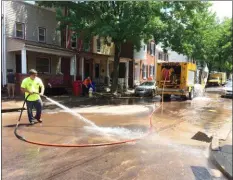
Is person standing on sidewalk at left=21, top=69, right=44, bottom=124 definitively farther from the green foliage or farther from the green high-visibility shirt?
the green foliage

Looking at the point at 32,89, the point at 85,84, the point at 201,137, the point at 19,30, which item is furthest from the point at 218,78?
the point at 19,30

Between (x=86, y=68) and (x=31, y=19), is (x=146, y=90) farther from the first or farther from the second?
(x=31, y=19)

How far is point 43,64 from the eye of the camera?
21.8m

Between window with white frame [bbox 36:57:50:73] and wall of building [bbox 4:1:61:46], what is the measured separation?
1481 millimetres

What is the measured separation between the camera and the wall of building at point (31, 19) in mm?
19188

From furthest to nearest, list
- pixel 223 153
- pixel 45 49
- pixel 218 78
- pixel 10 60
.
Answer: pixel 10 60 < pixel 45 49 < pixel 218 78 < pixel 223 153

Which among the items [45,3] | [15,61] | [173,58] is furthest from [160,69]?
[173,58]

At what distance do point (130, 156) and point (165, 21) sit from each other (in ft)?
51.9

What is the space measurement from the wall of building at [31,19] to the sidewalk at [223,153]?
1637cm

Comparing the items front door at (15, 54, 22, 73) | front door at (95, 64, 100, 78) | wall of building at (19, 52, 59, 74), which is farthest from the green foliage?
front door at (95, 64, 100, 78)

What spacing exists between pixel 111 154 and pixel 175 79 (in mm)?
15138

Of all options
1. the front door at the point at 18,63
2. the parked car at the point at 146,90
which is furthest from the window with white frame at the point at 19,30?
the parked car at the point at 146,90

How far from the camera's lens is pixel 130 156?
5.95 metres

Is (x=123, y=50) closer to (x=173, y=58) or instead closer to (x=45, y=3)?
(x=45, y=3)
